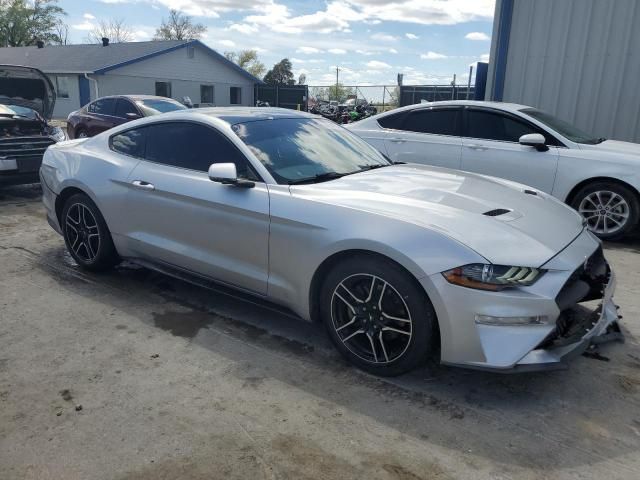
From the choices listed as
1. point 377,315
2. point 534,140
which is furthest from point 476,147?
point 377,315

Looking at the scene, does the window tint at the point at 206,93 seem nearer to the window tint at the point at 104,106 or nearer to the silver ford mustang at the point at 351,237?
the window tint at the point at 104,106

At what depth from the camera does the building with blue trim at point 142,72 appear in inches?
1119

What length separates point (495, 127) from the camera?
21.5 feet

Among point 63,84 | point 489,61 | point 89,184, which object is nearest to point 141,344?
point 89,184

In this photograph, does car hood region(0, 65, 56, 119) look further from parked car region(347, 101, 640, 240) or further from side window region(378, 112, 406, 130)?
parked car region(347, 101, 640, 240)

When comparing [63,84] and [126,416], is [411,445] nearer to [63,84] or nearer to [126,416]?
[126,416]

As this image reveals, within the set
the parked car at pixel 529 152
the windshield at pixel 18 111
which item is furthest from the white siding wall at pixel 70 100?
the parked car at pixel 529 152

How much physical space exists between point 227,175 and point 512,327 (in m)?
1.91

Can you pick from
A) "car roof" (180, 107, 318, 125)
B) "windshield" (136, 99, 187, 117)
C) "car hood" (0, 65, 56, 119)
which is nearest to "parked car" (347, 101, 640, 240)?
"car roof" (180, 107, 318, 125)

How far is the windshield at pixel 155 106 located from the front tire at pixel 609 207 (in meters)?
9.24

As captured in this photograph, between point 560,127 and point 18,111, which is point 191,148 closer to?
point 560,127

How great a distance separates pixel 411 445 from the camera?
2.52 m

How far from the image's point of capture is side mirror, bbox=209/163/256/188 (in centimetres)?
335

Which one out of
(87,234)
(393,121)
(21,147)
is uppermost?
(393,121)
